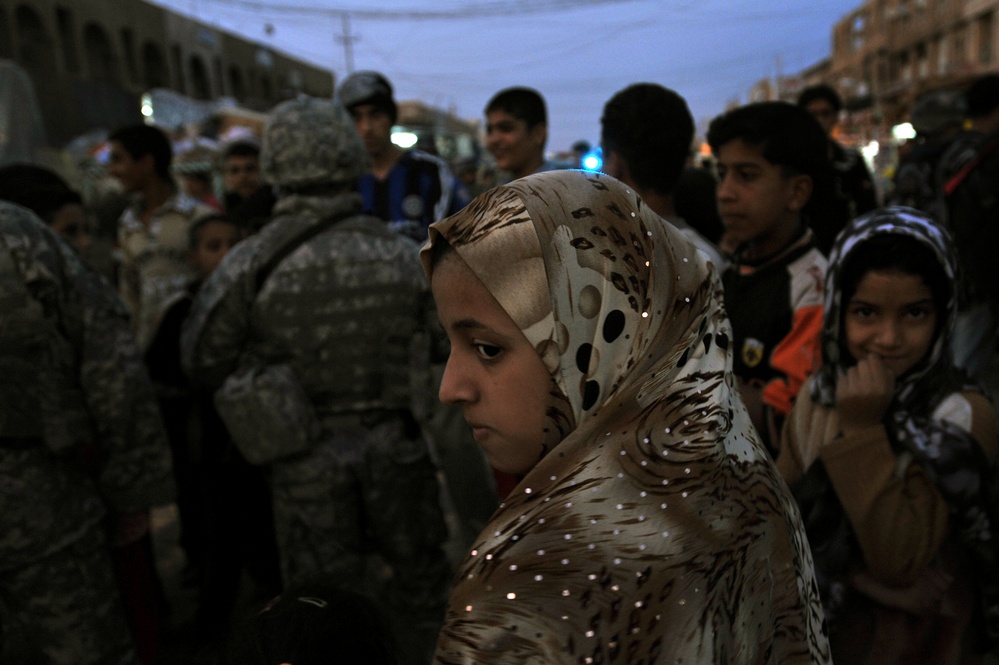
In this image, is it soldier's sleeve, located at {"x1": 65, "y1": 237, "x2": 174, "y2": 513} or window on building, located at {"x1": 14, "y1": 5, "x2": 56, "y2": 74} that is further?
window on building, located at {"x1": 14, "y1": 5, "x2": 56, "y2": 74}

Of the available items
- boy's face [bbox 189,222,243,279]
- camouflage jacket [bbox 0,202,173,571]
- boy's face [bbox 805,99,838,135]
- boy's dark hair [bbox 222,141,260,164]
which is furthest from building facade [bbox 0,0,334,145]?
camouflage jacket [bbox 0,202,173,571]

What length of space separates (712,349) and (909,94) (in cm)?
3368

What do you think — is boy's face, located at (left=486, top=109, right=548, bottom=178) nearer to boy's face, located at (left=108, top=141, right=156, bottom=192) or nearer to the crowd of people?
the crowd of people

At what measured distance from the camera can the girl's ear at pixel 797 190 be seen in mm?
2395

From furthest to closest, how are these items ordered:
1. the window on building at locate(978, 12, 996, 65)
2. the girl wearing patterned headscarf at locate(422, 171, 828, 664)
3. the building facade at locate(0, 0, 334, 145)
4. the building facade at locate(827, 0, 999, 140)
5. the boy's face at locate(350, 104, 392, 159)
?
the window on building at locate(978, 12, 996, 65) → the building facade at locate(827, 0, 999, 140) → the building facade at locate(0, 0, 334, 145) → the boy's face at locate(350, 104, 392, 159) → the girl wearing patterned headscarf at locate(422, 171, 828, 664)

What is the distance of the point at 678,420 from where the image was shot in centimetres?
95

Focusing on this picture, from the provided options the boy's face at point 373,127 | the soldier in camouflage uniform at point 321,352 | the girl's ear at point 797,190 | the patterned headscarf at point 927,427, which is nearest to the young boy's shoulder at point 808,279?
the girl's ear at point 797,190

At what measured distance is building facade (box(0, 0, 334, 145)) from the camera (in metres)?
21.0

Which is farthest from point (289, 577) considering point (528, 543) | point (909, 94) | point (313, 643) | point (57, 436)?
point (909, 94)

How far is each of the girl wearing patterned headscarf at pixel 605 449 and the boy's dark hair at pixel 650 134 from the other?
1.88 meters

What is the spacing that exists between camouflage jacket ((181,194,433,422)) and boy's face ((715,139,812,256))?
1240mm

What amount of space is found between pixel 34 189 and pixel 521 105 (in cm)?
247

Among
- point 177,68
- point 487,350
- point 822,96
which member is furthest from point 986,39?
point 487,350

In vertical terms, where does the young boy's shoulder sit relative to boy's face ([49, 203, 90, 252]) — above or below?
below
